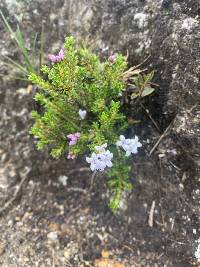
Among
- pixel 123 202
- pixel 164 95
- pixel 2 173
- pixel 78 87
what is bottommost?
pixel 123 202

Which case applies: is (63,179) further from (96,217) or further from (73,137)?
(73,137)

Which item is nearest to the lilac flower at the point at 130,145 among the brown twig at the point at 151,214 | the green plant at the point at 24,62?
the brown twig at the point at 151,214

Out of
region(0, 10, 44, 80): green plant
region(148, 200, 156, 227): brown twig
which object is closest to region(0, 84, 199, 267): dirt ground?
region(148, 200, 156, 227): brown twig

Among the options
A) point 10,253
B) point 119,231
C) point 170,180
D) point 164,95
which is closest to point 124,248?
point 119,231

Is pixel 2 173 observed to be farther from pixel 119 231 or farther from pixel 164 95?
pixel 164 95

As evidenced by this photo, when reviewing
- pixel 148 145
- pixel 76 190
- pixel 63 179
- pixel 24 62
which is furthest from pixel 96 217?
pixel 24 62

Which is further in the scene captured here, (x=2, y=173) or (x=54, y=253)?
(x=2, y=173)
